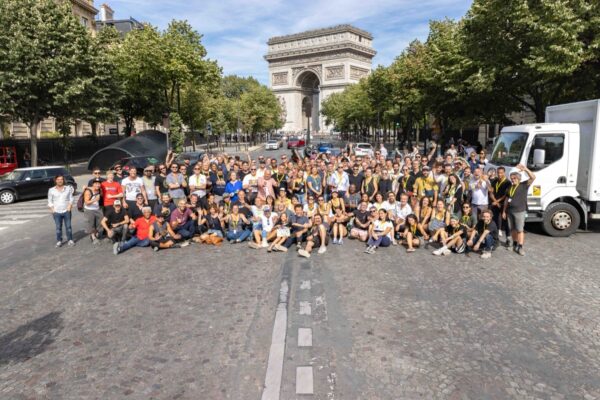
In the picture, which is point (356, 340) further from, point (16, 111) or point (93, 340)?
point (16, 111)

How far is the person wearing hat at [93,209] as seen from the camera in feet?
35.7

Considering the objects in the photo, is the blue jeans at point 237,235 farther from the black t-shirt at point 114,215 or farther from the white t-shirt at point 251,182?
the black t-shirt at point 114,215

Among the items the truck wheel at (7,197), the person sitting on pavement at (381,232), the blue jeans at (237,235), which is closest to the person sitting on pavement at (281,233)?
the blue jeans at (237,235)

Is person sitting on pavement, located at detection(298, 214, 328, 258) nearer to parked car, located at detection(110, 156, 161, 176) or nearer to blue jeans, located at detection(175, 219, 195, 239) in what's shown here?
blue jeans, located at detection(175, 219, 195, 239)

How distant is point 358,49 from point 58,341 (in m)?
111

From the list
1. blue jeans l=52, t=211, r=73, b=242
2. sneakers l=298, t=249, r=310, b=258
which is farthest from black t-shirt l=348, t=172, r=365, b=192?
blue jeans l=52, t=211, r=73, b=242

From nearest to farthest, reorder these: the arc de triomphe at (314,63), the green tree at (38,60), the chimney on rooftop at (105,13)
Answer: the green tree at (38,60) < the chimney on rooftop at (105,13) < the arc de triomphe at (314,63)

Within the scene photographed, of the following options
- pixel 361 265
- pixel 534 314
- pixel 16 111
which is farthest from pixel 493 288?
pixel 16 111

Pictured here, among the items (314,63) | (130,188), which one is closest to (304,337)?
(130,188)

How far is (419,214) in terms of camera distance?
1106 cm

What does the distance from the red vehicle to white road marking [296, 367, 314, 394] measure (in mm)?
27325

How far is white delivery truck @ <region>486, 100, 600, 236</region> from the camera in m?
10.8

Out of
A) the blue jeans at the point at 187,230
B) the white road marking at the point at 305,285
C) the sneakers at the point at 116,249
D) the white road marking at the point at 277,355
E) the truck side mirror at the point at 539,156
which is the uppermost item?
the truck side mirror at the point at 539,156

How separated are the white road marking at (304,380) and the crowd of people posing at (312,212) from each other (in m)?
4.75
